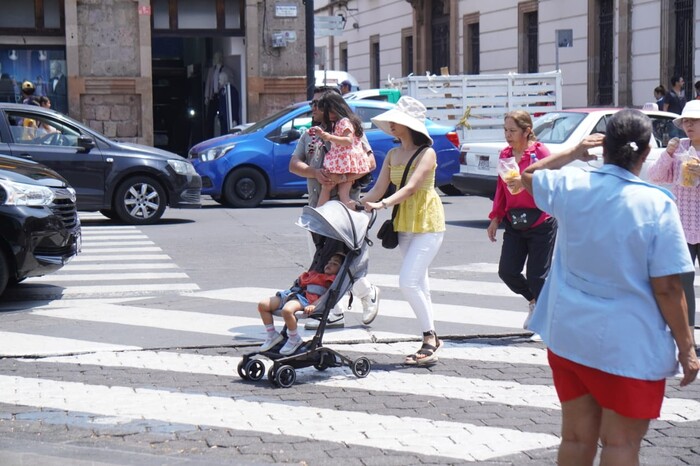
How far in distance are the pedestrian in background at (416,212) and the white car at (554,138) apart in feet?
24.1

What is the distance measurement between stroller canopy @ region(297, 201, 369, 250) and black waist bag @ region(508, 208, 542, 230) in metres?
1.36

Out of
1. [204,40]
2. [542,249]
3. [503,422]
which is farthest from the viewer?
[204,40]

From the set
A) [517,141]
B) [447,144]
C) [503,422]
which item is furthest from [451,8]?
[503,422]

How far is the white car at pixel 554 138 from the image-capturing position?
15117mm

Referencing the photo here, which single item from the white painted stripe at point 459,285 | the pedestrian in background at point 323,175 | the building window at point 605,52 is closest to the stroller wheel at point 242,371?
the pedestrian in background at point 323,175

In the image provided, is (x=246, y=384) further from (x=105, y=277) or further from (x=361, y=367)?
(x=105, y=277)

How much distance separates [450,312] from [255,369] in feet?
9.21

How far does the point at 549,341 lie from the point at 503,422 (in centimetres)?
189

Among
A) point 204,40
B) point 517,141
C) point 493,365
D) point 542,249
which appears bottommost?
point 493,365

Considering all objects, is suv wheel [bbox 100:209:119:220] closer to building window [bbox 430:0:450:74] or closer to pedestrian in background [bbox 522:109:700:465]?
pedestrian in background [bbox 522:109:700:465]

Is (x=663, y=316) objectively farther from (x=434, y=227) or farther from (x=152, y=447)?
(x=434, y=227)

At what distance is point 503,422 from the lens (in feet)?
20.2

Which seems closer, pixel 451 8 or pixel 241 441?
pixel 241 441

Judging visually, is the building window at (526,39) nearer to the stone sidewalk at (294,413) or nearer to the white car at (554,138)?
the white car at (554,138)
